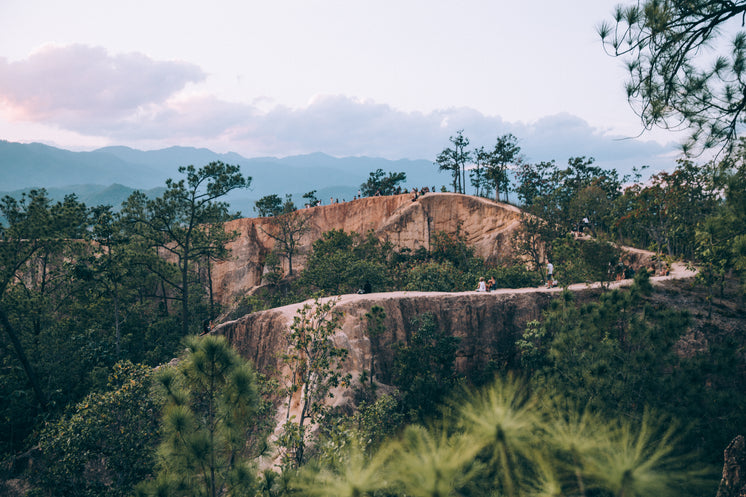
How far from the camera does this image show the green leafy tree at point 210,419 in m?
6.04

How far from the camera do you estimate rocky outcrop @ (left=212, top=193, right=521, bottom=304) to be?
33625mm

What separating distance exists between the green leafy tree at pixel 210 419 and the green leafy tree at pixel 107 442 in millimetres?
6349

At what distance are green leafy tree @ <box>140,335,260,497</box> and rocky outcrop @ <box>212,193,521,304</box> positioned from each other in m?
25.0

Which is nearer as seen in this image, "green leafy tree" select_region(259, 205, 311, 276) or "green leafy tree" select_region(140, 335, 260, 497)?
"green leafy tree" select_region(140, 335, 260, 497)

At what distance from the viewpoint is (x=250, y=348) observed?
17219 millimetres

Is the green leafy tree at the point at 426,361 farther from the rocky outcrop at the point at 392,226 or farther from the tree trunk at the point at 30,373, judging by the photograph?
the rocky outcrop at the point at 392,226

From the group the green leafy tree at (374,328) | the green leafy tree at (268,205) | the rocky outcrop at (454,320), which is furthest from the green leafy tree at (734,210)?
the green leafy tree at (268,205)

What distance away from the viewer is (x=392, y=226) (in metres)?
37.0

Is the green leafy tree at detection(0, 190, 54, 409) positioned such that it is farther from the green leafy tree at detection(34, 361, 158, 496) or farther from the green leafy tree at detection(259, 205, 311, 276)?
the green leafy tree at detection(259, 205, 311, 276)

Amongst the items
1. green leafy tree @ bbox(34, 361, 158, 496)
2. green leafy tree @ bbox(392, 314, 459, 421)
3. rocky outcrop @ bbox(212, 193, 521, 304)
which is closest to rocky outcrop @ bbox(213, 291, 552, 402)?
green leafy tree @ bbox(392, 314, 459, 421)

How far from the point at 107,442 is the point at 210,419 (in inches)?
280

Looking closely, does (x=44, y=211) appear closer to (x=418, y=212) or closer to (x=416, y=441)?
(x=416, y=441)

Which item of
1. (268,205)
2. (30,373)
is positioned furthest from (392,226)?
(30,373)

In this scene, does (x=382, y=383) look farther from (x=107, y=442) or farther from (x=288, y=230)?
(x=288, y=230)
